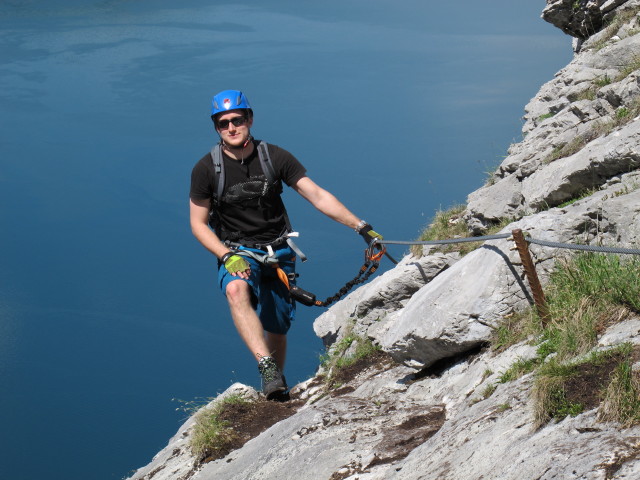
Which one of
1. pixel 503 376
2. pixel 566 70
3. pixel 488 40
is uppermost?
pixel 488 40

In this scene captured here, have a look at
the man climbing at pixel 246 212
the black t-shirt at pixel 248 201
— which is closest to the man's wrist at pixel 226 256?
the man climbing at pixel 246 212

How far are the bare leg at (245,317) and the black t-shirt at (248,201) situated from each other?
0.42 meters

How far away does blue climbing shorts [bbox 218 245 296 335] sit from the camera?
5.18m

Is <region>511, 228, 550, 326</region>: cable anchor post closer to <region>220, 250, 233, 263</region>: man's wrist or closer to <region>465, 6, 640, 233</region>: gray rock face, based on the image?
<region>465, 6, 640, 233</region>: gray rock face

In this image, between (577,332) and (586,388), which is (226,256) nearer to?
(577,332)

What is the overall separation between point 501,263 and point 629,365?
126cm

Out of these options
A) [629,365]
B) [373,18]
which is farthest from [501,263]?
[373,18]

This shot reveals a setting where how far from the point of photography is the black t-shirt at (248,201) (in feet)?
16.5

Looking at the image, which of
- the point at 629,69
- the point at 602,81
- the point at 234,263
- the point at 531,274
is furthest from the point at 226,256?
the point at 602,81

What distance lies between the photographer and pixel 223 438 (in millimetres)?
4797

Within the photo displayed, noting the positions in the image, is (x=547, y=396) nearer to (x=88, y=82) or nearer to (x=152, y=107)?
(x=152, y=107)

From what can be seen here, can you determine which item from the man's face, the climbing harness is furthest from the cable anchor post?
the man's face

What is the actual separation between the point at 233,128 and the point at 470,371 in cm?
216

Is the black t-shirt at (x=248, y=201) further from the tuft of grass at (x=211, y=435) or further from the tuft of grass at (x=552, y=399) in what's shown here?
the tuft of grass at (x=552, y=399)
